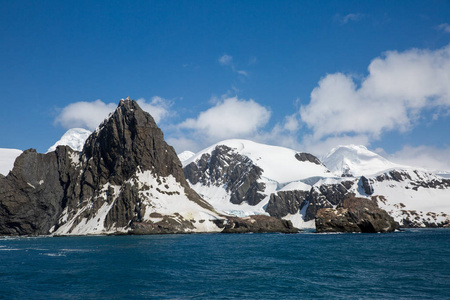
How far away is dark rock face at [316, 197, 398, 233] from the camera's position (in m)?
170

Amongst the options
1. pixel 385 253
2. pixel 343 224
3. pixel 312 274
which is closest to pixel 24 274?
pixel 312 274

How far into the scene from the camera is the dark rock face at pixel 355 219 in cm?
16988

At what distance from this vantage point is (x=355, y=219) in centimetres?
17050

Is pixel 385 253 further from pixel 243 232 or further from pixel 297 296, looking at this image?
pixel 243 232

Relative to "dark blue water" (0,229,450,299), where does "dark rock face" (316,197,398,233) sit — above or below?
above

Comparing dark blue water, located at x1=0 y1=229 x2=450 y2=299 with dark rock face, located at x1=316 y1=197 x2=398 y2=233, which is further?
dark rock face, located at x1=316 y1=197 x2=398 y2=233

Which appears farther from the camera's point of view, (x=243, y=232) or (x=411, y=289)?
(x=243, y=232)

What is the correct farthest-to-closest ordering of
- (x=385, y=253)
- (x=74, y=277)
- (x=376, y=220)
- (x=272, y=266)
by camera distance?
(x=376, y=220), (x=385, y=253), (x=272, y=266), (x=74, y=277)

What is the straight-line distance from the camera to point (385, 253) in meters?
79.0

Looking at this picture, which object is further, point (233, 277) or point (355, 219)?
point (355, 219)

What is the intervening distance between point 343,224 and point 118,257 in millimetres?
116723

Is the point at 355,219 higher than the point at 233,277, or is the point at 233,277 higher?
→ the point at 355,219

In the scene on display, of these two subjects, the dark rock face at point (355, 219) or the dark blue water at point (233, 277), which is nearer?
the dark blue water at point (233, 277)

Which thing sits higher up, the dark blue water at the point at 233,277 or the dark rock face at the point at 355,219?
the dark rock face at the point at 355,219
